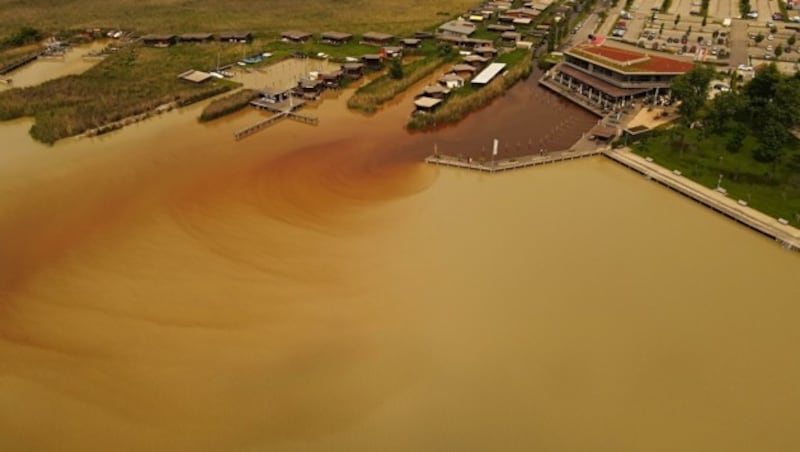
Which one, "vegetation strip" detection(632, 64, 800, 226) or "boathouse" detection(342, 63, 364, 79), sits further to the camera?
"boathouse" detection(342, 63, 364, 79)

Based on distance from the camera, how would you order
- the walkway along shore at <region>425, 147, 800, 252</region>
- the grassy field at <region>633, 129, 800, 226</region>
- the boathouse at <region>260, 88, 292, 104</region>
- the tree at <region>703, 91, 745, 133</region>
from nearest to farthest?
the walkway along shore at <region>425, 147, 800, 252</region>, the grassy field at <region>633, 129, 800, 226</region>, the tree at <region>703, 91, 745, 133</region>, the boathouse at <region>260, 88, 292, 104</region>

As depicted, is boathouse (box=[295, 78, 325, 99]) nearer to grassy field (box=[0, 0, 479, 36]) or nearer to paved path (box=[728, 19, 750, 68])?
grassy field (box=[0, 0, 479, 36])

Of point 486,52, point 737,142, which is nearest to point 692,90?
point 737,142

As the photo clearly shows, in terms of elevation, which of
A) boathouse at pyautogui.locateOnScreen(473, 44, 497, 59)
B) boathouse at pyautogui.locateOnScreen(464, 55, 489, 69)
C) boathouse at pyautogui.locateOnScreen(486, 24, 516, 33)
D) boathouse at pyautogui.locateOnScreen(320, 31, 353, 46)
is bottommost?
boathouse at pyautogui.locateOnScreen(464, 55, 489, 69)

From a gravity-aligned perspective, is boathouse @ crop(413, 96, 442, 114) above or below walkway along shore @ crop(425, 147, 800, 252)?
above

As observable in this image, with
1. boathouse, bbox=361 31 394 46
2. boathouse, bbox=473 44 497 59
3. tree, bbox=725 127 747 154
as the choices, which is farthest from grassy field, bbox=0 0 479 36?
tree, bbox=725 127 747 154

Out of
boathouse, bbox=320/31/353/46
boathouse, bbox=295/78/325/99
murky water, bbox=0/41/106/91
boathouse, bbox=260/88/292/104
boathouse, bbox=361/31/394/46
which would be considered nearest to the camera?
boathouse, bbox=260/88/292/104

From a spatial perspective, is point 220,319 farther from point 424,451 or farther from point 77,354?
point 424,451
